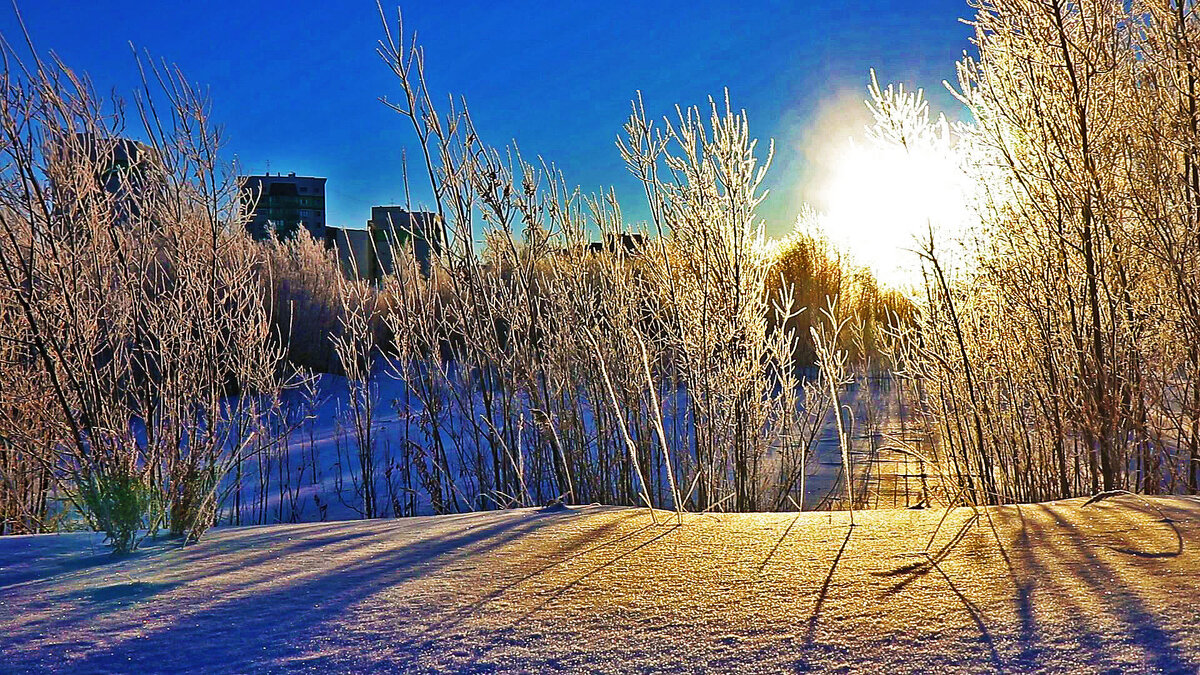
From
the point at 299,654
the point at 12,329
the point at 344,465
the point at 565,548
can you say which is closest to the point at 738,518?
the point at 565,548

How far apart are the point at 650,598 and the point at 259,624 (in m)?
0.75

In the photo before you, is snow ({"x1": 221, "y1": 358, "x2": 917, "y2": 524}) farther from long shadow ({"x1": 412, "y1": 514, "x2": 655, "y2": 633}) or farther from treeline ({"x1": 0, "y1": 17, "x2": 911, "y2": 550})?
long shadow ({"x1": 412, "y1": 514, "x2": 655, "y2": 633})

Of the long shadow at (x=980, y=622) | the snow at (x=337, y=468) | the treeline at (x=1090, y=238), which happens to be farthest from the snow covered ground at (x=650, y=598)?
the snow at (x=337, y=468)

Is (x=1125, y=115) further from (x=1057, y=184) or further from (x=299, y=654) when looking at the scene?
(x=299, y=654)

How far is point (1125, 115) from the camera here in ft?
11.0

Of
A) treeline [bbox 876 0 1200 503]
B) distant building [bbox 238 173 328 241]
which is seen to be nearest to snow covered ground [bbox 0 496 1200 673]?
treeline [bbox 876 0 1200 503]

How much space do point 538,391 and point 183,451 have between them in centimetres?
176

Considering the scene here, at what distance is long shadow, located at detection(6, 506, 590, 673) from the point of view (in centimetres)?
145

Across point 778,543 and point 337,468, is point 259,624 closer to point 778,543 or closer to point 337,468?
point 778,543

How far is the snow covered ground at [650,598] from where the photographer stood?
1.41 metres

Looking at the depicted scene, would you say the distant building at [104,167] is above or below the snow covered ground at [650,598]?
above

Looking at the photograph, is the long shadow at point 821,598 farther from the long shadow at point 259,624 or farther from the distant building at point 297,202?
the distant building at point 297,202

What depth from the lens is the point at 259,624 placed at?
5.29ft

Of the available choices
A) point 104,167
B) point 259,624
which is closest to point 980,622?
point 259,624
